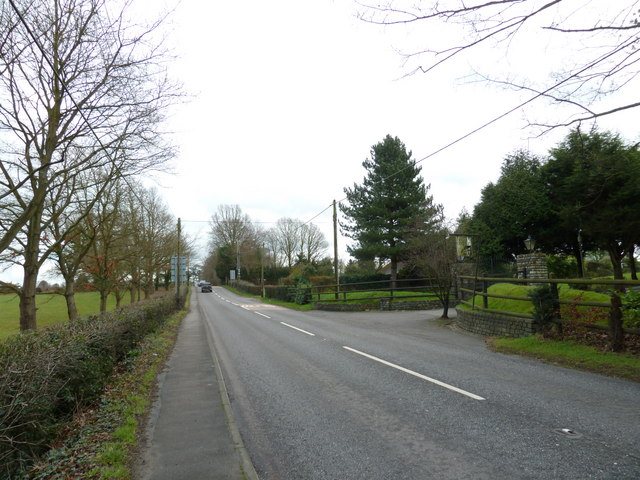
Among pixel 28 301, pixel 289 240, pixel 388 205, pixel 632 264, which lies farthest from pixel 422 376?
pixel 289 240

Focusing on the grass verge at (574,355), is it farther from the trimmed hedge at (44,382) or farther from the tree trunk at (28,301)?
the tree trunk at (28,301)

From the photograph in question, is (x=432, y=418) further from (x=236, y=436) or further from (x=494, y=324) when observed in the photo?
(x=494, y=324)

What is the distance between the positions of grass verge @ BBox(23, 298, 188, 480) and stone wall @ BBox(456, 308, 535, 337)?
867cm

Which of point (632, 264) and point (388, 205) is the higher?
point (388, 205)

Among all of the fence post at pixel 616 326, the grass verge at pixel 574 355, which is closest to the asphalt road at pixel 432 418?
the grass verge at pixel 574 355

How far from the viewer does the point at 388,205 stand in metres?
33.4

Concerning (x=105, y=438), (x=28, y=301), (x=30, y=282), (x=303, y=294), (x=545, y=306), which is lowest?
(x=105, y=438)

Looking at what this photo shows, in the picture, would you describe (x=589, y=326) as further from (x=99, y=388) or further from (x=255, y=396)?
(x=99, y=388)

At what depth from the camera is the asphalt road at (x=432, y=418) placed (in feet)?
11.7

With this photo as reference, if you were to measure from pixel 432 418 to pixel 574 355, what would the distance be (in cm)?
452

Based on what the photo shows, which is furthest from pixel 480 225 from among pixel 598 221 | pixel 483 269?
pixel 598 221

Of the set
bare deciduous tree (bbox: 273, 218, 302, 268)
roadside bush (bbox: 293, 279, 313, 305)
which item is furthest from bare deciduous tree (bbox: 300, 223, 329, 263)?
roadside bush (bbox: 293, 279, 313, 305)

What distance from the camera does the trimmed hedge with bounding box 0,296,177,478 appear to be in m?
3.42

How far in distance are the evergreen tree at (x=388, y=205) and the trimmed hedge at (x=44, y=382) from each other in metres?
27.0
